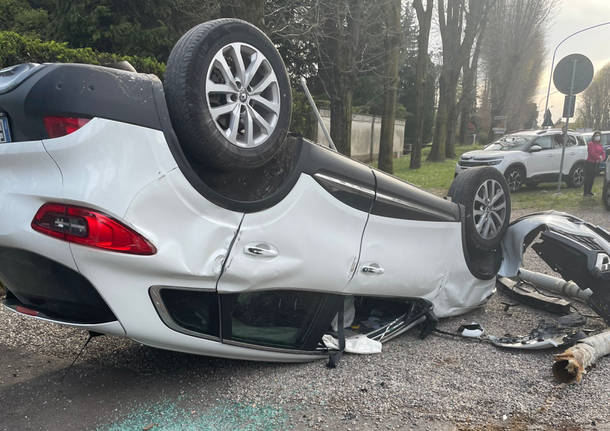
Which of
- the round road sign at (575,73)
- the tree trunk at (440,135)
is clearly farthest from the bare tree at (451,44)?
the round road sign at (575,73)

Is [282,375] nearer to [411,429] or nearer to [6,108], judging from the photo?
[411,429]

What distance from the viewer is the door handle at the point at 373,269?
3405 mm

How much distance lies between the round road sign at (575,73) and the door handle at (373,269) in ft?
29.6

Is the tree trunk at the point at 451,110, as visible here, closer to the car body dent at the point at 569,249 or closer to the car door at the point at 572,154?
the car door at the point at 572,154

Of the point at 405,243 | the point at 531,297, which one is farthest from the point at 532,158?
the point at 405,243

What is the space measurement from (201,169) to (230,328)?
0.94 meters

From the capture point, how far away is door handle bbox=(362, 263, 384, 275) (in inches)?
134

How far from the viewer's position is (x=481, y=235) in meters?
4.29

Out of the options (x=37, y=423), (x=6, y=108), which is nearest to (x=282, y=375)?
(x=37, y=423)

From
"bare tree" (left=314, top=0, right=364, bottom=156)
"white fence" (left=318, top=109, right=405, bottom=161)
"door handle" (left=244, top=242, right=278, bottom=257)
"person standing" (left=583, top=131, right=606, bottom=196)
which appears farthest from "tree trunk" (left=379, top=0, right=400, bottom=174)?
"door handle" (left=244, top=242, right=278, bottom=257)

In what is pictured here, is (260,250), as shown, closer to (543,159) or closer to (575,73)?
(575,73)

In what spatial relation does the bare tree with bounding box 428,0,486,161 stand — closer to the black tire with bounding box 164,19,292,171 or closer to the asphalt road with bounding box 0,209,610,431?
the asphalt road with bounding box 0,209,610,431

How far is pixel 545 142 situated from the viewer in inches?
545

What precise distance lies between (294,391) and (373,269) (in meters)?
0.97
